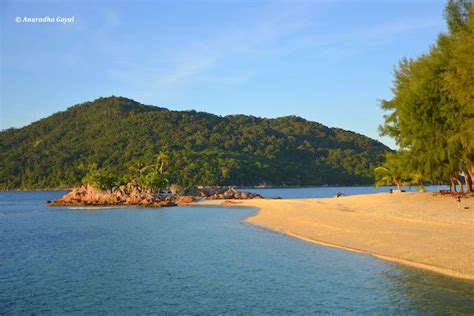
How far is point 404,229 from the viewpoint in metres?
34.4

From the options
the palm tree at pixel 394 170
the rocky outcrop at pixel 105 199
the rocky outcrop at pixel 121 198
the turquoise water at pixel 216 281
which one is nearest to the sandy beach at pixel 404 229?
the turquoise water at pixel 216 281

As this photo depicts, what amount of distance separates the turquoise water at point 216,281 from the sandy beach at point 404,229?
1631 mm

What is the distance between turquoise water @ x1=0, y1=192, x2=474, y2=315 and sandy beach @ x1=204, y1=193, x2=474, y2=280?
163 centimetres

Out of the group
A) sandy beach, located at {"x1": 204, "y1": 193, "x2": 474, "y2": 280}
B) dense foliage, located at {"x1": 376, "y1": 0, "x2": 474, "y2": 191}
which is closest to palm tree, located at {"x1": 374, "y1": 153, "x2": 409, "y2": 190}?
dense foliage, located at {"x1": 376, "y1": 0, "x2": 474, "y2": 191}

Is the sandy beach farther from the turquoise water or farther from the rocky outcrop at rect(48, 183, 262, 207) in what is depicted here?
the rocky outcrop at rect(48, 183, 262, 207)

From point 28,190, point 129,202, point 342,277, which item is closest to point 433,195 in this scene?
point 342,277

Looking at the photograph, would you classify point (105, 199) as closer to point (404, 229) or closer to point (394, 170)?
point (394, 170)

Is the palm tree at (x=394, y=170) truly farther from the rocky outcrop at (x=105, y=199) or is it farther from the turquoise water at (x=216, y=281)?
the rocky outcrop at (x=105, y=199)

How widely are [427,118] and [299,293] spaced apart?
35.6 m

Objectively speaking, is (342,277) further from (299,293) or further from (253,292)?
(253,292)

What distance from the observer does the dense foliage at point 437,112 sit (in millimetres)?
44188

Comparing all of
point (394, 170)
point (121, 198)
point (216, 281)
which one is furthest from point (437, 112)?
point (121, 198)

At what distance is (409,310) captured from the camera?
1662 cm

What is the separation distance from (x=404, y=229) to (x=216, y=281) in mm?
18479
